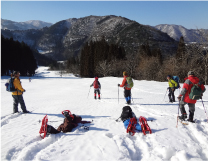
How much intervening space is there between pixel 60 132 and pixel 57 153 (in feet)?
3.54

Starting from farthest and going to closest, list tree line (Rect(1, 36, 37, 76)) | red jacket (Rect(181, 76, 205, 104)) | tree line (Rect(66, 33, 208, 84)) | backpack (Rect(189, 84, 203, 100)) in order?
tree line (Rect(1, 36, 37, 76)) < tree line (Rect(66, 33, 208, 84)) < red jacket (Rect(181, 76, 205, 104)) < backpack (Rect(189, 84, 203, 100))

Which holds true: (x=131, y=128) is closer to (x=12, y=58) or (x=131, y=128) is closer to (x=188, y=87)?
(x=188, y=87)

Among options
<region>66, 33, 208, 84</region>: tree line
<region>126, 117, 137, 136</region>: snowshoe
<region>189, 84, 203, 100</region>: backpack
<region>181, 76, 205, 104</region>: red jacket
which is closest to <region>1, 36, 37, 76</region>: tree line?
<region>66, 33, 208, 84</region>: tree line

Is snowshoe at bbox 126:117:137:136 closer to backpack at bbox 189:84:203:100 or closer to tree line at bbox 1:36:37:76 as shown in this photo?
backpack at bbox 189:84:203:100

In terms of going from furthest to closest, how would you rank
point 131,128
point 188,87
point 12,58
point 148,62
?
point 12,58 → point 148,62 → point 188,87 → point 131,128

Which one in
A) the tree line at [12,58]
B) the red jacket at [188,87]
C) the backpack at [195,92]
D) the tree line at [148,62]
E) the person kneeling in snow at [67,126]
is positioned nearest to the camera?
the person kneeling in snow at [67,126]

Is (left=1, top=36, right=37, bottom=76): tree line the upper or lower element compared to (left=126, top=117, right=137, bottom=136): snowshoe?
upper

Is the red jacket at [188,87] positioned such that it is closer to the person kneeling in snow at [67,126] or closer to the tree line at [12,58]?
the person kneeling in snow at [67,126]

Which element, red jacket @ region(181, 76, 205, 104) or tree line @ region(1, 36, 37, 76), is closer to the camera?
red jacket @ region(181, 76, 205, 104)

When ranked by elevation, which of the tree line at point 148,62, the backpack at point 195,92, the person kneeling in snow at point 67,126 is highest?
the tree line at point 148,62

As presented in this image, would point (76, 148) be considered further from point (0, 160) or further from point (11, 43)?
point (11, 43)

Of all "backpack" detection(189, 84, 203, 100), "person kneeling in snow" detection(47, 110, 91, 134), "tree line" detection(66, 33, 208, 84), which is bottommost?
"person kneeling in snow" detection(47, 110, 91, 134)

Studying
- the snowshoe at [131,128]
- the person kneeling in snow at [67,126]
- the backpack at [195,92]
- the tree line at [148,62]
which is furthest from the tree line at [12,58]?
the backpack at [195,92]

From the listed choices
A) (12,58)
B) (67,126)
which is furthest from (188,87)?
(12,58)
